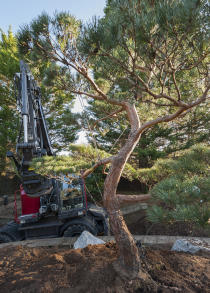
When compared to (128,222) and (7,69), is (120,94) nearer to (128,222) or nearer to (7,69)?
(128,222)

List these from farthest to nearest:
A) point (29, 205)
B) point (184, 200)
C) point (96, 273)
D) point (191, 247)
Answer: point (29, 205)
point (191, 247)
point (96, 273)
point (184, 200)

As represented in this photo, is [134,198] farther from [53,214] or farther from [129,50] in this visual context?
[53,214]

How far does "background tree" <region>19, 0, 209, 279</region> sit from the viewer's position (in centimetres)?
128

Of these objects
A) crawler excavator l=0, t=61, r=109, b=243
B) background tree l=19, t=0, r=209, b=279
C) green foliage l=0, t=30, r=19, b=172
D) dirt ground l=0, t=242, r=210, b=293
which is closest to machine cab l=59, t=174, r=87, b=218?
crawler excavator l=0, t=61, r=109, b=243

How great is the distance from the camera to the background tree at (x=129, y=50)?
1.28m

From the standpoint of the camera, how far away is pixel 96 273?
→ 5.42 feet

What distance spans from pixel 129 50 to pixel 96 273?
2178mm

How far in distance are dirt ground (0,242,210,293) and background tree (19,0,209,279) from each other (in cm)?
17

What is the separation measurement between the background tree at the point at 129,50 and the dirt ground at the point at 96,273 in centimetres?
17

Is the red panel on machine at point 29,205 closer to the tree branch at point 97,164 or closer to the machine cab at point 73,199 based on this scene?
the machine cab at point 73,199

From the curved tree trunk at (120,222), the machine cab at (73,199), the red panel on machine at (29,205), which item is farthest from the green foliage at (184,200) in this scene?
the red panel on machine at (29,205)

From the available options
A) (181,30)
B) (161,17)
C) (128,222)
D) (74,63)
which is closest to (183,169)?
(181,30)

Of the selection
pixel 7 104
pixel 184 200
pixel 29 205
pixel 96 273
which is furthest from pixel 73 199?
pixel 7 104

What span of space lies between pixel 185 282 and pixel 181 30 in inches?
84.8
